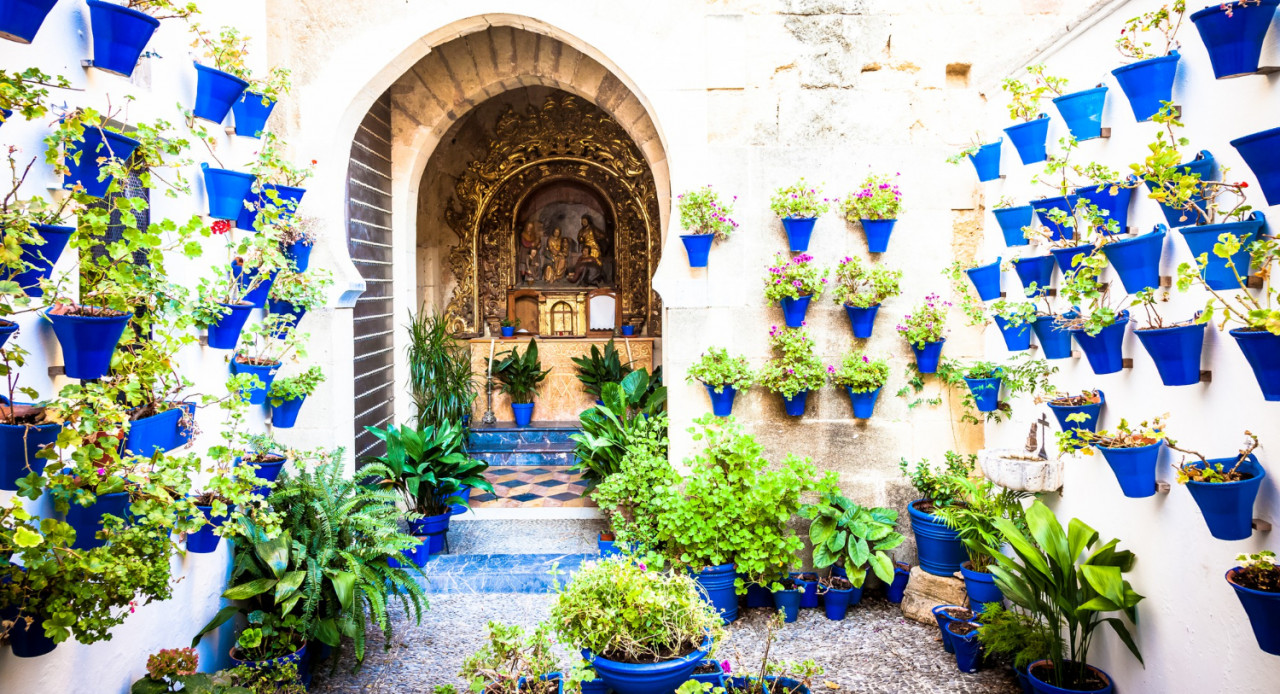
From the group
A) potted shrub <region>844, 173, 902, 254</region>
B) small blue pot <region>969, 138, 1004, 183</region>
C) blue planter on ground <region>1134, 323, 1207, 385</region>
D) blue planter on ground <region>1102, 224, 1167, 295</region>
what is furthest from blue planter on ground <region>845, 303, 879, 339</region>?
blue planter on ground <region>1134, 323, 1207, 385</region>

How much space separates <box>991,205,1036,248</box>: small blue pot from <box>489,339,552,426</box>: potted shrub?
4888 mm

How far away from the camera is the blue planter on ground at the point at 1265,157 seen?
2121mm

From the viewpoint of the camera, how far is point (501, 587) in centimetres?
479

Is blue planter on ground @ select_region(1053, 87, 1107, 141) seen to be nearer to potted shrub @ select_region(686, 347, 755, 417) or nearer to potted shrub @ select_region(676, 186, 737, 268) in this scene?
potted shrub @ select_region(676, 186, 737, 268)

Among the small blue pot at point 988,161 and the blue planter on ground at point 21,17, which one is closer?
the blue planter on ground at point 21,17

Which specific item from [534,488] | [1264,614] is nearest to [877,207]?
[1264,614]

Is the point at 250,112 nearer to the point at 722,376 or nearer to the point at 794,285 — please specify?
the point at 722,376

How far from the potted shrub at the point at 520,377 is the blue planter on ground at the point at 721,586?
379cm

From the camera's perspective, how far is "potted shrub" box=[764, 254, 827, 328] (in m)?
4.57

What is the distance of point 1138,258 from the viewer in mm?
2727

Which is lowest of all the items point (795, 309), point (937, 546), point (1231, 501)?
point (937, 546)

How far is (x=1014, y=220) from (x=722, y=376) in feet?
5.61

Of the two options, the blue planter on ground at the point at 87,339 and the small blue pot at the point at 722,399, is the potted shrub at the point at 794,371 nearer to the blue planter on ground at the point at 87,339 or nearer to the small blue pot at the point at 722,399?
the small blue pot at the point at 722,399

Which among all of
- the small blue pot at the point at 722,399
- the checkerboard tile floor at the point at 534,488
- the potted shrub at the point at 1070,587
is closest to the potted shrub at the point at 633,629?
the potted shrub at the point at 1070,587
